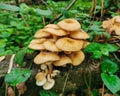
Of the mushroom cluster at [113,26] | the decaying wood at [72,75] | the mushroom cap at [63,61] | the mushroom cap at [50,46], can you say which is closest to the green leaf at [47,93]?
the decaying wood at [72,75]

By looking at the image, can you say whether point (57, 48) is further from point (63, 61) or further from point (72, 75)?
point (72, 75)

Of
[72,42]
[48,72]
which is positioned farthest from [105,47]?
[48,72]

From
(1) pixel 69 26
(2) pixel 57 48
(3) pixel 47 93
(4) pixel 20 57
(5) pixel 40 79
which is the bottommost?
(3) pixel 47 93

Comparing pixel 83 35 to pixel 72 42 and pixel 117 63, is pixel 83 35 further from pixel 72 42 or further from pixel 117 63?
pixel 117 63

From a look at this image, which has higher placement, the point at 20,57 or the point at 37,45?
the point at 37,45

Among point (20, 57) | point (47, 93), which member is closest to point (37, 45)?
point (20, 57)

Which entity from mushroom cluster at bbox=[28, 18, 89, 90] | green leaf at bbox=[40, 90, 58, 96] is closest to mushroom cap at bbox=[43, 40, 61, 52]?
mushroom cluster at bbox=[28, 18, 89, 90]
